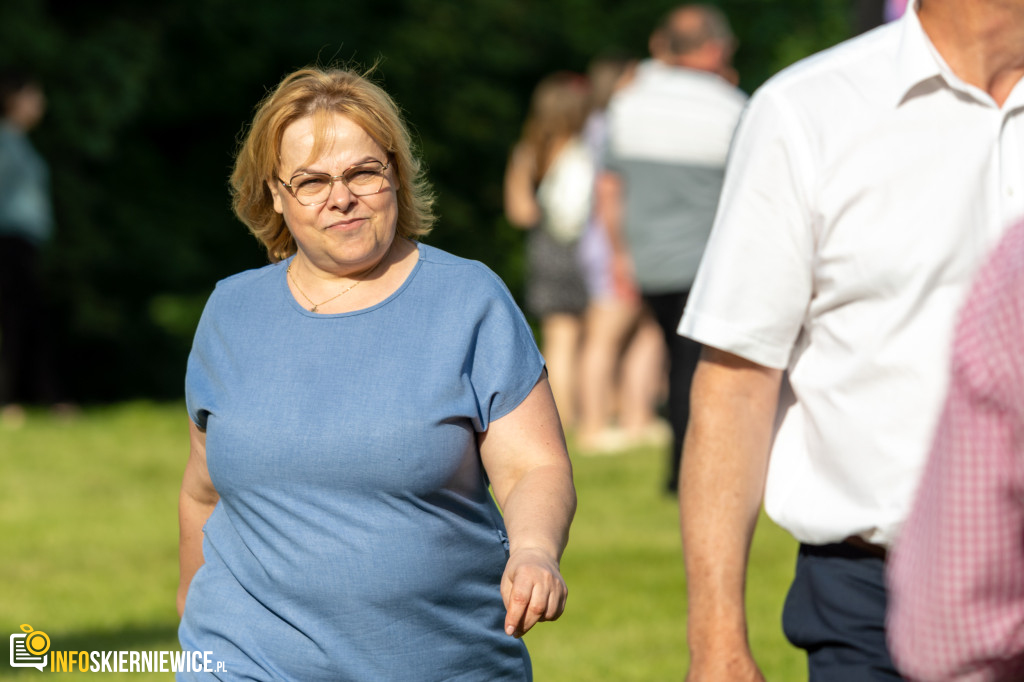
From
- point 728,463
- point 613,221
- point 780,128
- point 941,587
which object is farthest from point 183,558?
point 613,221

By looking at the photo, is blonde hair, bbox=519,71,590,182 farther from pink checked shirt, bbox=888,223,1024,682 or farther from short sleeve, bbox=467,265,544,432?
pink checked shirt, bbox=888,223,1024,682

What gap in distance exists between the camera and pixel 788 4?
86.8 ft

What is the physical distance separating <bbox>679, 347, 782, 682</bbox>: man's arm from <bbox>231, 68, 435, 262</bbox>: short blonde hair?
925mm

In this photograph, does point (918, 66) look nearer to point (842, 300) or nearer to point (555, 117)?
point (842, 300)

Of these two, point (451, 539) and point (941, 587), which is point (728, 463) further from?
point (941, 587)

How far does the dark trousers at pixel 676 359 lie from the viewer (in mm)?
7871

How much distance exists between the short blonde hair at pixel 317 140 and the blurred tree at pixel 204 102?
25.1 ft

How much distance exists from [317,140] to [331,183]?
0.10 m

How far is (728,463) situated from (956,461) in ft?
4.34

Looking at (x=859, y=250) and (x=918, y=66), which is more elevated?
(x=918, y=66)

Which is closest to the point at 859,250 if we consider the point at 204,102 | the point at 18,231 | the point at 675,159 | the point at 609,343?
the point at 675,159

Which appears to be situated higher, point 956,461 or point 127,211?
point 956,461

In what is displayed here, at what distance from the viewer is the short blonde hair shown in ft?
10.5

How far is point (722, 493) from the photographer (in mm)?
→ 2627
